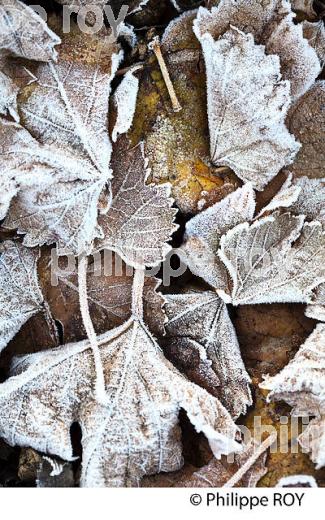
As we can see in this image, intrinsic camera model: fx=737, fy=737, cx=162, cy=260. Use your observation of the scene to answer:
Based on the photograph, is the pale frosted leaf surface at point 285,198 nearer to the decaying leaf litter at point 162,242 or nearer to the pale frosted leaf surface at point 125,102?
the decaying leaf litter at point 162,242

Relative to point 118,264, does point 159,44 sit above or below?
above

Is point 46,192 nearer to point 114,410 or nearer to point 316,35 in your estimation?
point 114,410

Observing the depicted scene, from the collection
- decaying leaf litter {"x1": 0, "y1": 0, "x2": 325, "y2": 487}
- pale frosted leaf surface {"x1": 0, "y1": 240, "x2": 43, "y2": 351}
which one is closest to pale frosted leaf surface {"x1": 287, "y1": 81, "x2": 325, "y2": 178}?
decaying leaf litter {"x1": 0, "y1": 0, "x2": 325, "y2": 487}

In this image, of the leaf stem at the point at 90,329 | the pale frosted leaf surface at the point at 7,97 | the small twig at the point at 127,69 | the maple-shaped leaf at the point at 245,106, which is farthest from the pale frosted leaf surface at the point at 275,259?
the pale frosted leaf surface at the point at 7,97

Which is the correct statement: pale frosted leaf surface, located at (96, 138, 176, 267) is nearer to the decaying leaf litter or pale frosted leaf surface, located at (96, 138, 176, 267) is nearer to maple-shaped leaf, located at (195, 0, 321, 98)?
Result: the decaying leaf litter

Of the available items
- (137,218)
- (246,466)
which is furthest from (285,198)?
(246,466)

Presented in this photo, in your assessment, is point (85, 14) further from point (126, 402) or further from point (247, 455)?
point (247, 455)

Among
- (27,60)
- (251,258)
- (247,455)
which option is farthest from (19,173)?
(247,455)
